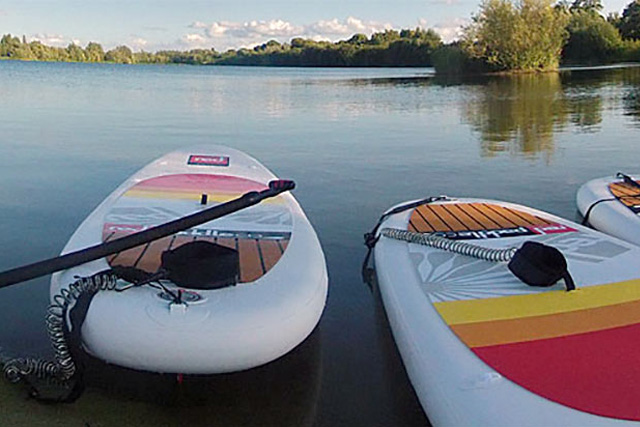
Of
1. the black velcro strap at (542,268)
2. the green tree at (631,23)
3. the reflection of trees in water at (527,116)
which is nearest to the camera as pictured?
the black velcro strap at (542,268)

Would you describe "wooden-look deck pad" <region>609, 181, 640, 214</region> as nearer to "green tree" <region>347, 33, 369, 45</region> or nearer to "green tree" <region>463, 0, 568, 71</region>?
"green tree" <region>463, 0, 568, 71</region>

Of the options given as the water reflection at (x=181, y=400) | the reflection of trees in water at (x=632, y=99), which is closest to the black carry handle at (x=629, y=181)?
the water reflection at (x=181, y=400)

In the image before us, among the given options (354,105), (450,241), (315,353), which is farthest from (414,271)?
(354,105)

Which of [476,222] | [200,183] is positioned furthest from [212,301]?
[200,183]

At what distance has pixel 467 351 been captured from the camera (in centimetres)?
180

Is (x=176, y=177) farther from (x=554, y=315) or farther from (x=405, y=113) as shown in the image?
(x=405, y=113)

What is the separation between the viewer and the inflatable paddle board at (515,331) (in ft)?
5.11

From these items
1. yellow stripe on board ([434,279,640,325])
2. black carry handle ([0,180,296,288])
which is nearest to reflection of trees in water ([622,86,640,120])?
yellow stripe on board ([434,279,640,325])

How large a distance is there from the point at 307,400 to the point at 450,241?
3.11ft

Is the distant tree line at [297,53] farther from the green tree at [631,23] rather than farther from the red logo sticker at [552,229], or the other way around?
the red logo sticker at [552,229]

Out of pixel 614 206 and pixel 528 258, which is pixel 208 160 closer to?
pixel 528 258

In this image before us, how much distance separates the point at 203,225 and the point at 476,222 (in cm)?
128

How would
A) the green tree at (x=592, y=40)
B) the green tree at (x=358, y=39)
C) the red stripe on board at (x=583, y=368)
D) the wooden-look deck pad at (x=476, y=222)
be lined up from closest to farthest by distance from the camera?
the red stripe on board at (x=583, y=368) < the wooden-look deck pad at (x=476, y=222) < the green tree at (x=592, y=40) < the green tree at (x=358, y=39)

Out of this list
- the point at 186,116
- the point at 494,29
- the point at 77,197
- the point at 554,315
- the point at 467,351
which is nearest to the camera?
the point at 467,351
